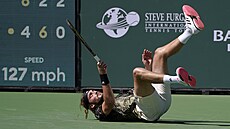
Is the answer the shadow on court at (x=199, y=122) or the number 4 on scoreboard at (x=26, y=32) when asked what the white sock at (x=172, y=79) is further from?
the number 4 on scoreboard at (x=26, y=32)

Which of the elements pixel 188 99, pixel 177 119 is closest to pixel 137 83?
pixel 177 119

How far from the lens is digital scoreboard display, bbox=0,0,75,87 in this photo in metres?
11.8

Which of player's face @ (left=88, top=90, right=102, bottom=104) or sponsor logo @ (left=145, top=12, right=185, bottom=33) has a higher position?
sponsor logo @ (left=145, top=12, right=185, bottom=33)

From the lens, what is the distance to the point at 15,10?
39.0 ft

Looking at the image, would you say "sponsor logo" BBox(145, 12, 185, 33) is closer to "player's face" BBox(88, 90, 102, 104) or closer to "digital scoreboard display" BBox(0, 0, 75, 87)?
"digital scoreboard display" BBox(0, 0, 75, 87)

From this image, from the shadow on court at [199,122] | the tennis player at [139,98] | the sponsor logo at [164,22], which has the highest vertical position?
A: the sponsor logo at [164,22]

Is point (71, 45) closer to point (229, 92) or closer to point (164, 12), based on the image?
point (164, 12)

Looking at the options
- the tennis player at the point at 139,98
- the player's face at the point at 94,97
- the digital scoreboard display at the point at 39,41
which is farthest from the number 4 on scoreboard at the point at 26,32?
the player's face at the point at 94,97

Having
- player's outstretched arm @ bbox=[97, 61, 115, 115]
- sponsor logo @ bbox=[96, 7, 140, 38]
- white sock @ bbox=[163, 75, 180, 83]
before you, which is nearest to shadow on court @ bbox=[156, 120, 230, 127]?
player's outstretched arm @ bbox=[97, 61, 115, 115]

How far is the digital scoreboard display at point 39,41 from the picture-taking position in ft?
38.9

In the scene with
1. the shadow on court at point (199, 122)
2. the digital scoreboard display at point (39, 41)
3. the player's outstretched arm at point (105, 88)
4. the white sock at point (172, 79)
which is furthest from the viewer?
the digital scoreboard display at point (39, 41)

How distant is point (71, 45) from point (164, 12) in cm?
164

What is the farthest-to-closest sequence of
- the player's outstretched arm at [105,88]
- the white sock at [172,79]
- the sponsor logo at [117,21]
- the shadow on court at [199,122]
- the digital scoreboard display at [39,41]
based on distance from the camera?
1. the digital scoreboard display at [39,41]
2. the sponsor logo at [117,21]
3. the shadow on court at [199,122]
4. the player's outstretched arm at [105,88]
5. the white sock at [172,79]

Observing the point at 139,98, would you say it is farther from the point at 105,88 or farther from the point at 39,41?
the point at 39,41
